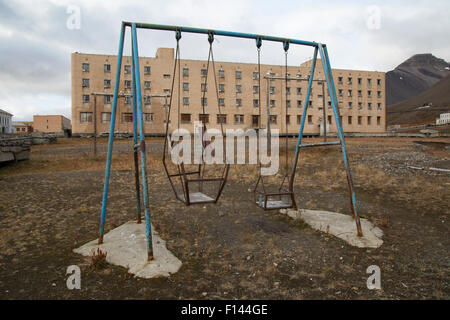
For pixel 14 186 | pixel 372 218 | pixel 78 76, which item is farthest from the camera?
pixel 78 76

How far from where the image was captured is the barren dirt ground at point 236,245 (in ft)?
10.9

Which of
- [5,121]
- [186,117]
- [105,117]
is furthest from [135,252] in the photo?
[5,121]

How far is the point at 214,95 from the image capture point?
4512 centimetres

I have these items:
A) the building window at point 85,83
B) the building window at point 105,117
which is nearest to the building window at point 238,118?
the building window at point 105,117

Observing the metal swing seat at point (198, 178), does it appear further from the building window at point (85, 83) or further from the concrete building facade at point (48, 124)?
the concrete building facade at point (48, 124)

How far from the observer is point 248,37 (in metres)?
5.29

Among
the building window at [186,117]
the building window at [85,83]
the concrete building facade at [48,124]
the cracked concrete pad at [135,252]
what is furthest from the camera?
the concrete building facade at [48,124]

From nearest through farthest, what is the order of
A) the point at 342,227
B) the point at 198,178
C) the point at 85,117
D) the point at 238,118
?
the point at 342,227 → the point at 198,178 → the point at 85,117 → the point at 238,118

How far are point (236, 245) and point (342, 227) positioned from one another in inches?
76.9

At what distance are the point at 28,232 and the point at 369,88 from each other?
59742 millimetres

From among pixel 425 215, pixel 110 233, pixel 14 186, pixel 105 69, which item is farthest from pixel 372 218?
pixel 105 69

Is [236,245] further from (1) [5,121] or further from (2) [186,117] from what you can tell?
(1) [5,121]

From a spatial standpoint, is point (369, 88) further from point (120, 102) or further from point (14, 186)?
point (14, 186)

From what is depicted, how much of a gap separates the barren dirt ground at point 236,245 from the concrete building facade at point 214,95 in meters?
31.2
